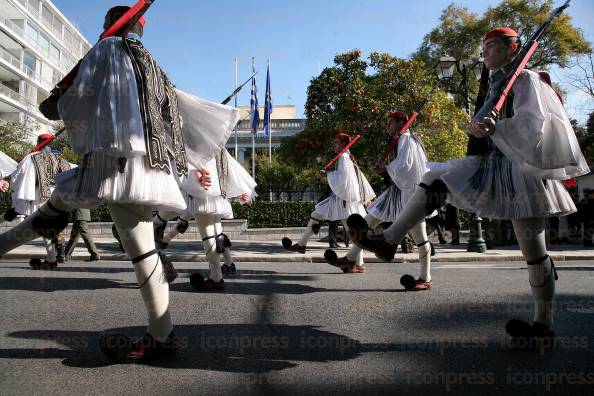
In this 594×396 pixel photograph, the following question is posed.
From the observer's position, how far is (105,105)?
275 centimetres

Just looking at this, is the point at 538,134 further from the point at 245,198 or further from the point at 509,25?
the point at 509,25

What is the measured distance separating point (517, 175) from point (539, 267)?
2.04ft

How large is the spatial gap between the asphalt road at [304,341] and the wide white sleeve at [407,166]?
1.26 m

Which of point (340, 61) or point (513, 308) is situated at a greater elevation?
point (340, 61)

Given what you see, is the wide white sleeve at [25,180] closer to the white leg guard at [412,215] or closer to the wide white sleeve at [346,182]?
the wide white sleeve at [346,182]

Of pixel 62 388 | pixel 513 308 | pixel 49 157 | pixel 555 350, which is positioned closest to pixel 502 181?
pixel 555 350

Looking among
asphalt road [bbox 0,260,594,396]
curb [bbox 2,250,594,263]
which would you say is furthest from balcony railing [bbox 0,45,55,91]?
asphalt road [bbox 0,260,594,396]

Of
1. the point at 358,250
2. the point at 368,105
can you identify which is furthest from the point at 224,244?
the point at 368,105

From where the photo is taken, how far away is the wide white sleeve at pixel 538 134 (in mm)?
2857

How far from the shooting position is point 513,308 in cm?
431

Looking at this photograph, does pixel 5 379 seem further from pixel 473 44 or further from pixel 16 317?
pixel 473 44

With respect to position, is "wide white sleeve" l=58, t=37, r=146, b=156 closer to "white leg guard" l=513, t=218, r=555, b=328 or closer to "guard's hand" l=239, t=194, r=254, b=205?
"white leg guard" l=513, t=218, r=555, b=328

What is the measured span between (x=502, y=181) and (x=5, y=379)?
316 cm

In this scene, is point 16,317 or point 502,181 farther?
point 16,317
